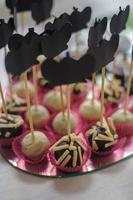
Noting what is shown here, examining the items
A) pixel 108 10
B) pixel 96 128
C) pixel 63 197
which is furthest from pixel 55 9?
pixel 63 197

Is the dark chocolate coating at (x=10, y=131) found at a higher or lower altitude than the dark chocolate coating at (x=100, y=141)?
higher

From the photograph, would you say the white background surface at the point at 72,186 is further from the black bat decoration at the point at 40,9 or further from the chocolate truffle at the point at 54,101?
the black bat decoration at the point at 40,9

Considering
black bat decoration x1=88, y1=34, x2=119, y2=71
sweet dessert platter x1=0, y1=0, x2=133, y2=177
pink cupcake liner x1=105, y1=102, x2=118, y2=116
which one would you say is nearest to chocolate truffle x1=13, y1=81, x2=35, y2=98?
sweet dessert platter x1=0, y1=0, x2=133, y2=177

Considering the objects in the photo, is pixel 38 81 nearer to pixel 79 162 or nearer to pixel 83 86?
pixel 83 86

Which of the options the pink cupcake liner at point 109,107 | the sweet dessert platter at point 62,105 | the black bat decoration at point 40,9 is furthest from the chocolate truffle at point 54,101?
the black bat decoration at point 40,9

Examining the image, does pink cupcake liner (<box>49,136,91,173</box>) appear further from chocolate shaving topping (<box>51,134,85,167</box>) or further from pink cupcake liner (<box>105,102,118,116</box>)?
pink cupcake liner (<box>105,102,118,116</box>)

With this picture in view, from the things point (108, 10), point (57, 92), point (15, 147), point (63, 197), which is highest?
point (108, 10)
